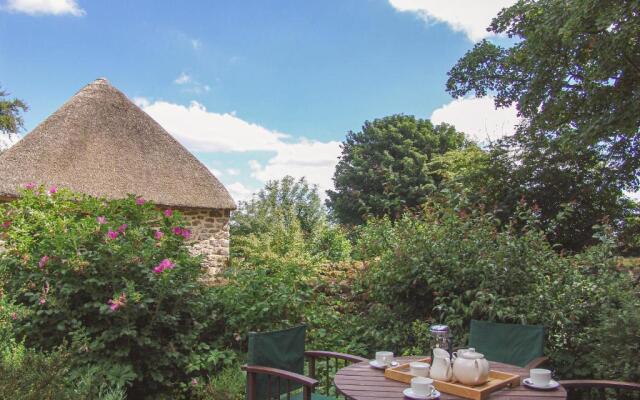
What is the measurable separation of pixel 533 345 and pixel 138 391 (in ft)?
10.0

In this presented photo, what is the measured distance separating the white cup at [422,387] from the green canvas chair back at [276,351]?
105 cm

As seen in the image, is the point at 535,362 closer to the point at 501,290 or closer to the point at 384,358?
the point at 384,358

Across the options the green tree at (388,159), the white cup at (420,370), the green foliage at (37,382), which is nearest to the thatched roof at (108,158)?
the green foliage at (37,382)

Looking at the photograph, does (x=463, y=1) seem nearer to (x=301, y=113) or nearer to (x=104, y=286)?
(x=301, y=113)

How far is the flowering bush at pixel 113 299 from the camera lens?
3.71m

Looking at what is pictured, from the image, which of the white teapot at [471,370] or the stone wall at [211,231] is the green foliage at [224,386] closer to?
the white teapot at [471,370]

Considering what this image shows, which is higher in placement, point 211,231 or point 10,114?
point 10,114

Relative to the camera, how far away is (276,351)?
9.23ft

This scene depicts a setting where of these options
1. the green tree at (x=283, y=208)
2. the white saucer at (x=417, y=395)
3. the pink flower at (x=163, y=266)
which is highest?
the green tree at (x=283, y=208)

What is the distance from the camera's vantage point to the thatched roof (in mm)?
8594

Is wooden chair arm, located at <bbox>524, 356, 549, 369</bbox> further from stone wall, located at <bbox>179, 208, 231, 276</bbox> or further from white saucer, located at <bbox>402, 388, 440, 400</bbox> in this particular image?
stone wall, located at <bbox>179, 208, 231, 276</bbox>

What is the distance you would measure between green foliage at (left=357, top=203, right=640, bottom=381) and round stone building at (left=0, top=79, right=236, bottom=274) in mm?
5297

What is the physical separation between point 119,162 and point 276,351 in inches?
304

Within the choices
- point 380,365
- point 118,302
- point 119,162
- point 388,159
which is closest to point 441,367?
point 380,365
